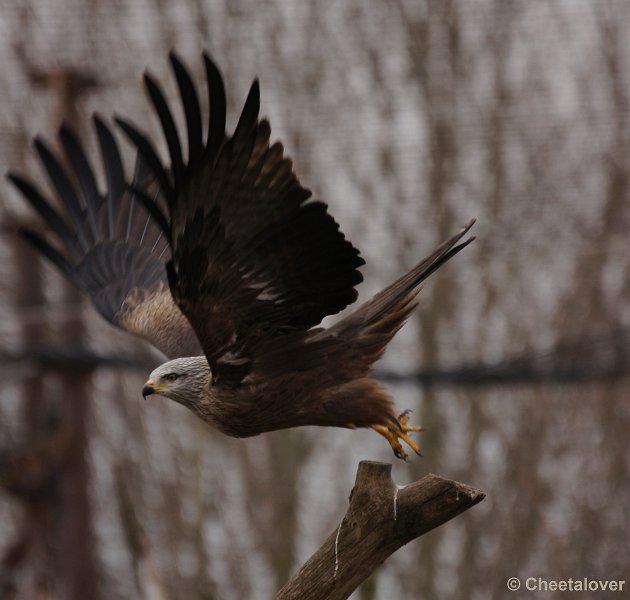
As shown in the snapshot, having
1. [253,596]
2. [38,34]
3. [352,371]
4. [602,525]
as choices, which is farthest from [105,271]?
[602,525]

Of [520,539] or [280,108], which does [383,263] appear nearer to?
[280,108]

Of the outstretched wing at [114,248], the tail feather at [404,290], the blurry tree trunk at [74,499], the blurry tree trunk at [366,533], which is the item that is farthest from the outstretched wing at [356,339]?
the blurry tree trunk at [74,499]

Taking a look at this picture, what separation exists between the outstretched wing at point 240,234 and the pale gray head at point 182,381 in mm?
250

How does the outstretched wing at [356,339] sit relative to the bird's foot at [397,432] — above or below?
above

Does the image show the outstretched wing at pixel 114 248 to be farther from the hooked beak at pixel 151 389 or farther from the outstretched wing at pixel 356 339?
the outstretched wing at pixel 356 339

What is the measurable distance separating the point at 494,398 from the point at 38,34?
4.10m

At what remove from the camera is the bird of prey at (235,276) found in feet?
12.7

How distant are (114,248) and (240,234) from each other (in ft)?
5.62

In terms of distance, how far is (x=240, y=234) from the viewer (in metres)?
4.00

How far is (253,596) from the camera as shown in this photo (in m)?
8.30

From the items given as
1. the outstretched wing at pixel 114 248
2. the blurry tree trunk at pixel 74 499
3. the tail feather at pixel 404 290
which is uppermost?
the outstretched wing at pixel 114 248

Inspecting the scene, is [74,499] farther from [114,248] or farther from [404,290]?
[404,290]

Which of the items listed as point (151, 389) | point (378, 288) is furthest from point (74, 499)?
point (151, 389)

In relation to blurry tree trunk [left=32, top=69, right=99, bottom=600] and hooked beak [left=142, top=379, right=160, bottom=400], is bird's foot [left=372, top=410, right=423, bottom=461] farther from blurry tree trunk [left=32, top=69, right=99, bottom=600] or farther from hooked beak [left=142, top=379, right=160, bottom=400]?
blurry tree trunk [left=32, top=69, right=99, bottom=600]
